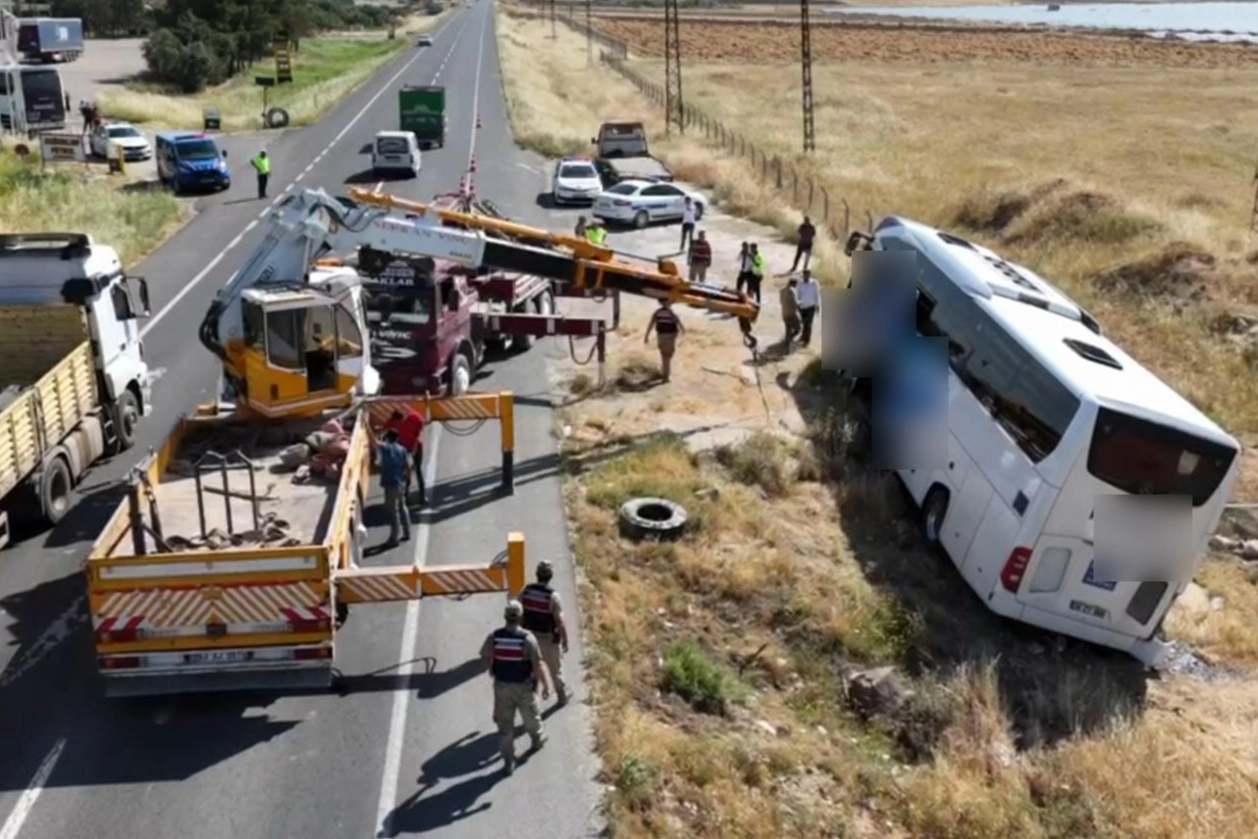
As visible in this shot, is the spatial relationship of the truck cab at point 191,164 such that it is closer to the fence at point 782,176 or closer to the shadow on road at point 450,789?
the fence at point 782,176

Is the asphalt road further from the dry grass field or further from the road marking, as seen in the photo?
the dry grass field

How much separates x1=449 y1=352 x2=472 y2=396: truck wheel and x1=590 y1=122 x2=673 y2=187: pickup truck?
2202 centimetres

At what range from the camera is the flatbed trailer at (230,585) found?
35.2ft

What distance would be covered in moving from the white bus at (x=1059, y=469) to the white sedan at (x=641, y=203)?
2172cm

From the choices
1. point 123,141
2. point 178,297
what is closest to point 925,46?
point 123,141

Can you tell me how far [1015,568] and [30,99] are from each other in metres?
48.9

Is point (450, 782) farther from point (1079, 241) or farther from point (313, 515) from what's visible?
point (1079, 241)

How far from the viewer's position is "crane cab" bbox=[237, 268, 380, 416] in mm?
14219

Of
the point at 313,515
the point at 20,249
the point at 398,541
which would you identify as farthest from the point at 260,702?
the point at 20,249

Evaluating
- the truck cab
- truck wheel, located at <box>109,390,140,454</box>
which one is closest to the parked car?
the truck cab

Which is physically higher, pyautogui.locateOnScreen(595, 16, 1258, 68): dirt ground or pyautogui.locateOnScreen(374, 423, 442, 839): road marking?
pyautogui.locateOnScreen(595, 16, 1258, 68): dirt ground

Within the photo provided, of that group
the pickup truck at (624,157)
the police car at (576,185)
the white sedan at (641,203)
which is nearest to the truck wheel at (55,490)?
the white sedan at (641,203)

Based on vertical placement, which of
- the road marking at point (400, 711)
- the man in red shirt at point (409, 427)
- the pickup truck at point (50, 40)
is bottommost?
the road marking at point (400, 711)

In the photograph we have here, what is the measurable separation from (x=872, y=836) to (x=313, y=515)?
632 centimetres
